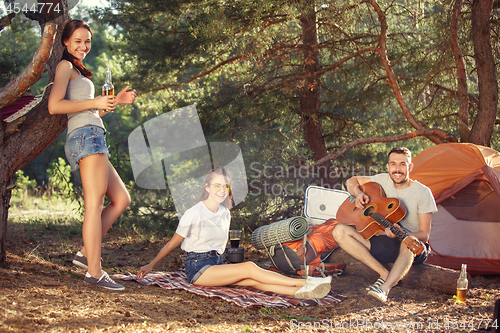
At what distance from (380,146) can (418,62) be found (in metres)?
2.45

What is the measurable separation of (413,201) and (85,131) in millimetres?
2848

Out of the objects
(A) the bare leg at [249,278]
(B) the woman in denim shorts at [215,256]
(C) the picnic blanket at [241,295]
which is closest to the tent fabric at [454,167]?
(C) the picnic blanket at [241,295]

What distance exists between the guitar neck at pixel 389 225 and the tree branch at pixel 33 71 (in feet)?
10.0

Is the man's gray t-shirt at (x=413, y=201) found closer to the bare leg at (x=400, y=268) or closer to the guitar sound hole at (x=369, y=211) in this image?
the guitar sound hole at (x=369, y=211)

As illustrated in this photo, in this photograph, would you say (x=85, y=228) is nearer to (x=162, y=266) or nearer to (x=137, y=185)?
(x=162, y=266)

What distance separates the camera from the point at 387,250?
3.91m

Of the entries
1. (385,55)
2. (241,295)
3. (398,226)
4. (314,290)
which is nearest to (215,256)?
(241,295)

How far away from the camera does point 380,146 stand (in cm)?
922

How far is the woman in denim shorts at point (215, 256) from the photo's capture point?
3436mm

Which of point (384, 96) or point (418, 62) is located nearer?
point (418, 62)

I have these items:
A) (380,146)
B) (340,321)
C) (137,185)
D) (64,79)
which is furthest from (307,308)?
(380,146)

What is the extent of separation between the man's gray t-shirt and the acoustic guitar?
3.8 inches

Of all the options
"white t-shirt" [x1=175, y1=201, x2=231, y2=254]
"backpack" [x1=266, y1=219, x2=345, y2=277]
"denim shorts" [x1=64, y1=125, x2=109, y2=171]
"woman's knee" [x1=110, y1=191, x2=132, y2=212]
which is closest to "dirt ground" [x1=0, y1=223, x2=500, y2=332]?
"backpack" [x1=266, y1=219, x2=345, y2=277]

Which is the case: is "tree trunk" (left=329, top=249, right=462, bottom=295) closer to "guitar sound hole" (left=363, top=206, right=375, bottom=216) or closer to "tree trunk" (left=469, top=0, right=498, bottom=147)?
"guitar sound hole" (left=363, top=206, right=375, bottom=216)
